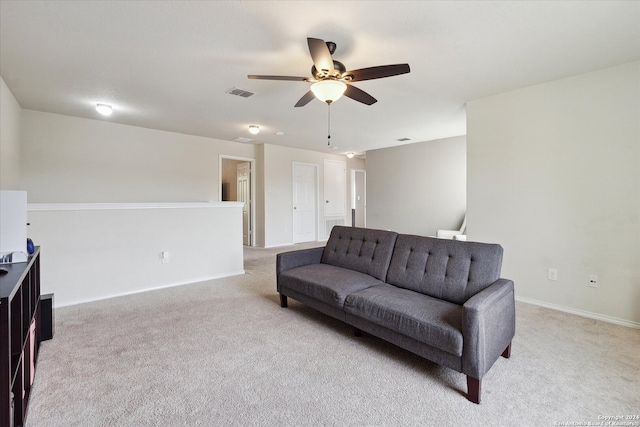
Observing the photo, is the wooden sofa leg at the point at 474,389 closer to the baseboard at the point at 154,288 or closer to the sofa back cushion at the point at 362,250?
the sofa back cushion at the point at 362,250

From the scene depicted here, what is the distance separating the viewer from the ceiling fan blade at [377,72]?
6.98 feet

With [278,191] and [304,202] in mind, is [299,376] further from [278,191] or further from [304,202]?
[304,202]

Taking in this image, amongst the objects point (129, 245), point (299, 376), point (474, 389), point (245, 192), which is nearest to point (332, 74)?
point (299, 376)

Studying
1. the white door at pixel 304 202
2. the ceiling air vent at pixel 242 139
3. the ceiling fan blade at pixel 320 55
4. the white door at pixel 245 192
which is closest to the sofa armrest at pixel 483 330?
the ceiling fan blade at pixel 320 55

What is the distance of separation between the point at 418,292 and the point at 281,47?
7.78 ft

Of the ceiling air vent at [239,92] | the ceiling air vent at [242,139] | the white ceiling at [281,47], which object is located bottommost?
the white ceiling at [281,47]

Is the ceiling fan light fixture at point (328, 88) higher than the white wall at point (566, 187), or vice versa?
the ceiling fan light fixture at point (328, 88)

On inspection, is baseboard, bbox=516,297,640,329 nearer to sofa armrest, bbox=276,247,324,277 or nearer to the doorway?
sofa armrest, bbox=276,247,324,277

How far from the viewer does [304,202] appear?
7727 mm

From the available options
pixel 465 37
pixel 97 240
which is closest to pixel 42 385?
pixel 97 240

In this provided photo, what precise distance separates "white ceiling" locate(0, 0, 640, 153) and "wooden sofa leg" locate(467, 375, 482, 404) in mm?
2369

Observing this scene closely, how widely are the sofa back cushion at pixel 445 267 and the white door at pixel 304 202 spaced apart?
4.96m

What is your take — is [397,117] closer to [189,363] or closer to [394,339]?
[394,339]

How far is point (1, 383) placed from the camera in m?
1.18
